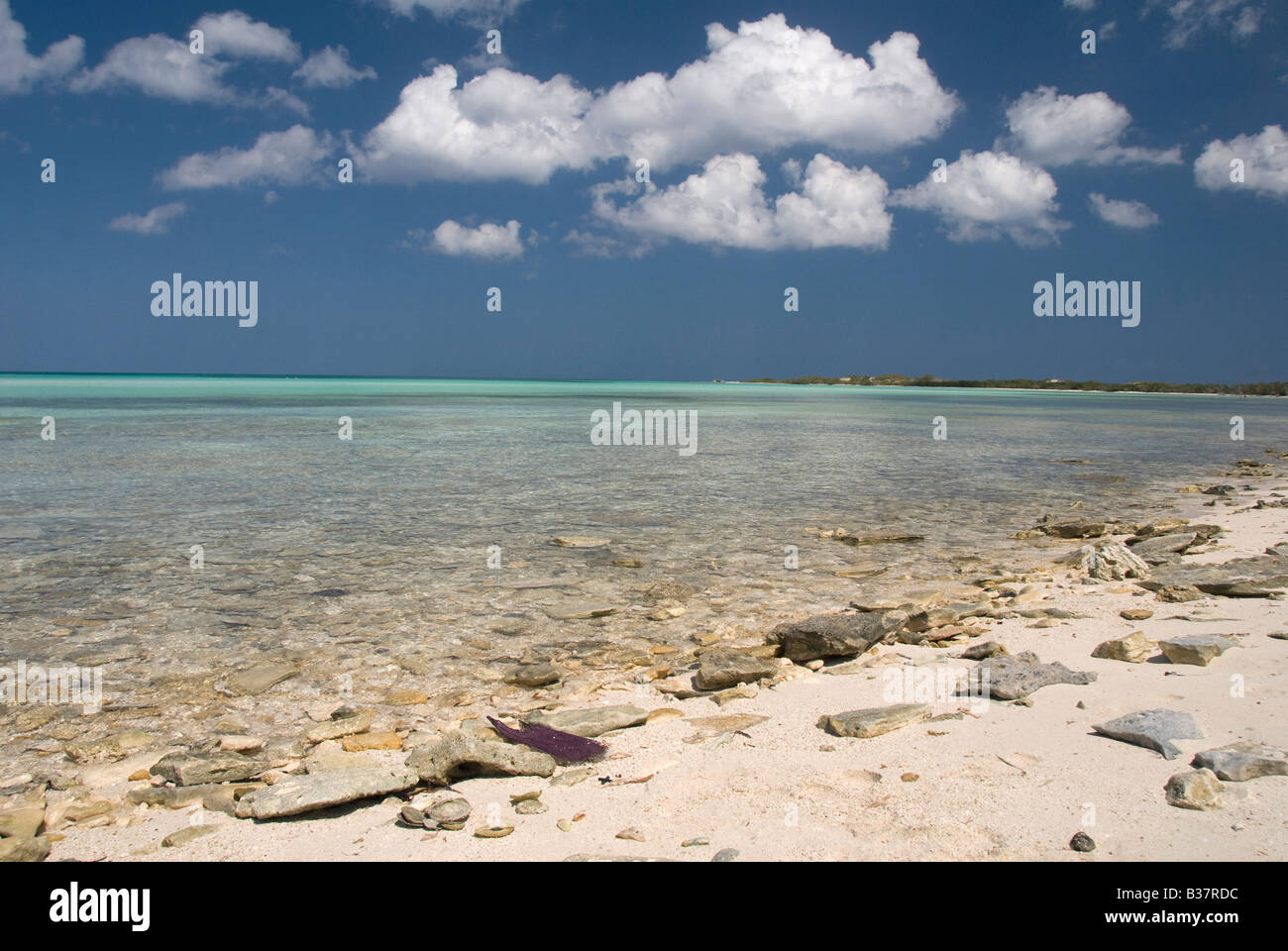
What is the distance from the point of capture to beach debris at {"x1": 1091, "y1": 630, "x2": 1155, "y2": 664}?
6415 millimetres

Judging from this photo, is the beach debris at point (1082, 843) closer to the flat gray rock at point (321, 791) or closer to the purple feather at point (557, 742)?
the purple feather at point (557, 742)

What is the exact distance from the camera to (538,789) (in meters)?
4.66

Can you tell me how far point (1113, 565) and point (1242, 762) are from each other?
6215mm

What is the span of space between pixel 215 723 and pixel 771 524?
1005 cm

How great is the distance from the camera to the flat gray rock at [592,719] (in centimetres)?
561

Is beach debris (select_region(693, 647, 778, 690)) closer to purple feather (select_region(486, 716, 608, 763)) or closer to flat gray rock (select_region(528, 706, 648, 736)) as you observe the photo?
flat gray rock (select_region(528, 706, 648, 736))

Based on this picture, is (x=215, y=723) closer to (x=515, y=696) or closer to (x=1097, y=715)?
(x=515, y=696)

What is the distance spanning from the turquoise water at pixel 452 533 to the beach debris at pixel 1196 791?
15.2 feet

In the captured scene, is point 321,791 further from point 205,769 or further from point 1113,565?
point 1113,565

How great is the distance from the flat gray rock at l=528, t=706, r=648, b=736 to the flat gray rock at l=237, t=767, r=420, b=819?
1258 mm

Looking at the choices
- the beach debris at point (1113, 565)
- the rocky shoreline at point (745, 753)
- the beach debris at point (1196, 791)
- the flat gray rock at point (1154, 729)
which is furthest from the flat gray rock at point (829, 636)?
the beach debris at point (1113, 565)

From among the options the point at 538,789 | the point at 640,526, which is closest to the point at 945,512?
the point at 640,526

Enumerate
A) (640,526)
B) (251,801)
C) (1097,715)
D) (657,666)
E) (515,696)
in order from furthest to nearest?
(640,526) < (657,666) < (515,696) < (1097,715) < (251,801)

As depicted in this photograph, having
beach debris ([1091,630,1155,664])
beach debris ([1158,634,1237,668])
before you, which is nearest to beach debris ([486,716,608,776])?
beach debris ([1091,630,1155,664])
